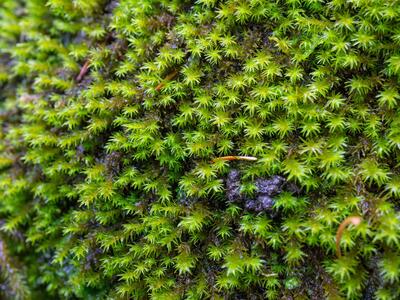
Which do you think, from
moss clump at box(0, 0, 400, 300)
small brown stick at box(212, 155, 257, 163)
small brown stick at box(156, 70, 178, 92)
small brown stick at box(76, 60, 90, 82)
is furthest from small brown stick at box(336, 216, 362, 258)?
small brown stick at box(76, 60, 90, 82)

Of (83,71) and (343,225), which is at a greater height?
(83,71)

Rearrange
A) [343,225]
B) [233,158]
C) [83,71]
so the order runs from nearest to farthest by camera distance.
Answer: [343,225] → [233,158] → [83,71]

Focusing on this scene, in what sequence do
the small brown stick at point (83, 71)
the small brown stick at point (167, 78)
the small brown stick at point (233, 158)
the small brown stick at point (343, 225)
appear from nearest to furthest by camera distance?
the small brown stick at point (343, 225) < the small brown stick at point (233, 158) < the small brown stick at point (167, 78) < the small brown stick at point (83, 71)

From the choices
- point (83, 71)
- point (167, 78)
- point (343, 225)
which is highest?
point (167, 78)

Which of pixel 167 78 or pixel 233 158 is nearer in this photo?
pixel 233 158

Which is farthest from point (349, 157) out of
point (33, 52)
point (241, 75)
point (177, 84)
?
point (33, 52)

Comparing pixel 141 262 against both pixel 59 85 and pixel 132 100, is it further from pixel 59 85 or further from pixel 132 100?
pixel 59 85

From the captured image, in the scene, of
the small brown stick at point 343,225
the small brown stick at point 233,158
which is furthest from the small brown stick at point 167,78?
the small brown stick at point 343,225

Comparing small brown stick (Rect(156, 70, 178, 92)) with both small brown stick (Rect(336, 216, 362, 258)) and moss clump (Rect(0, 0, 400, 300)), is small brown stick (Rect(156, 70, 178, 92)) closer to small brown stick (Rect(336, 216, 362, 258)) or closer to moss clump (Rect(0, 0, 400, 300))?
A: moss clump (Rect(0, 0, 400, 300))

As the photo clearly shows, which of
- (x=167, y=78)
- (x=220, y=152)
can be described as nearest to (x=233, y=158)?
(x=220, y=152)

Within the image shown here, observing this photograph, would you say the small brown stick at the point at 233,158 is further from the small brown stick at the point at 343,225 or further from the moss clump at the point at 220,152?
the small brown stick at the point at 343,225

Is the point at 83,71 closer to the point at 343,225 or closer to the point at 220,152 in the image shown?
the point at 220,152
